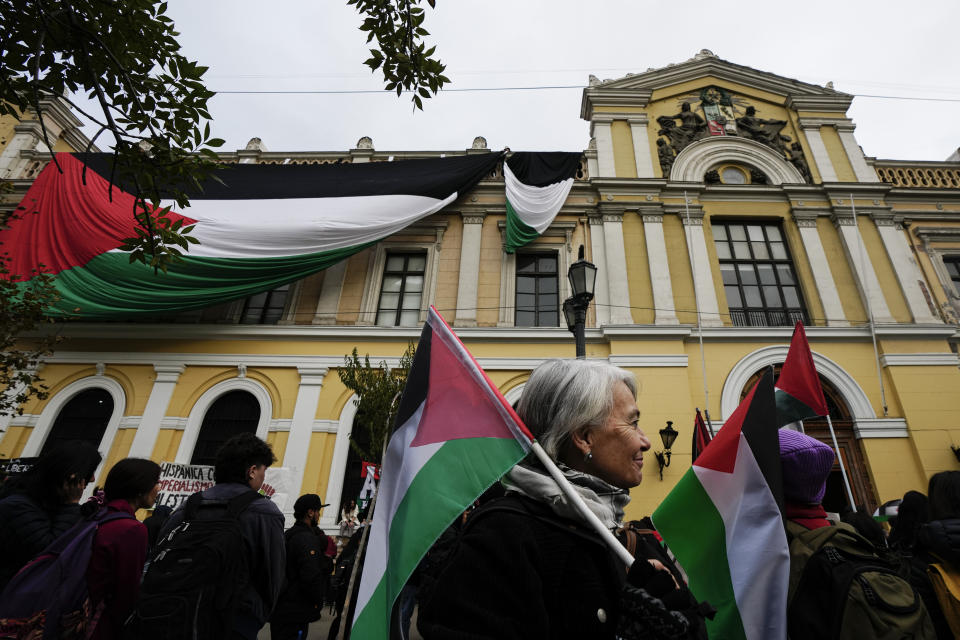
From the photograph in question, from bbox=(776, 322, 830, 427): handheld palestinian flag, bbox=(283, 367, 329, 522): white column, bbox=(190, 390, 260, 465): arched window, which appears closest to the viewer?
bbox=(776, 322, 830, 427): handheld palestinian flag

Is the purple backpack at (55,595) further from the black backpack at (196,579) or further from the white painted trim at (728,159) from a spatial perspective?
the white painted trim at (728,159)

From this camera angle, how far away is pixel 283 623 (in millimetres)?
3773

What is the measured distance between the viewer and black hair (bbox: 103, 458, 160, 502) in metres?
2.66

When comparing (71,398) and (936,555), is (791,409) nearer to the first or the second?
(936,555)

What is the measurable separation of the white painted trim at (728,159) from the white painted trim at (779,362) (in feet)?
16.5

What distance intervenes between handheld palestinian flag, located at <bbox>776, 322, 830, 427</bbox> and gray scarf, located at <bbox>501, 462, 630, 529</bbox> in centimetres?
313

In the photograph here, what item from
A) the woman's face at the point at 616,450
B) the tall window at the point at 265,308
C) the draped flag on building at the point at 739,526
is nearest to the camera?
the woman's face at the point at 616,450

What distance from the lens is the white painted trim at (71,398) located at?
1009cm

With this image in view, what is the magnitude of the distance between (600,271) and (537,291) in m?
1.59

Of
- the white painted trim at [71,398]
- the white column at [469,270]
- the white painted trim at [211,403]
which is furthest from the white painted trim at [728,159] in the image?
the white painted trim at [71,398]

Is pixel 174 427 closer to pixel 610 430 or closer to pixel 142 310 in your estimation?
pixel 142 310

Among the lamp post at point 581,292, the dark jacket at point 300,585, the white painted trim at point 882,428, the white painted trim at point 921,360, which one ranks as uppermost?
the white painted trim at point 921,360

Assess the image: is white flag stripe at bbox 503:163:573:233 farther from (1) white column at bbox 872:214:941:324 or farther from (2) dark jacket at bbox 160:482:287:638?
(2) dark jacket at bbox 160:482:287:638

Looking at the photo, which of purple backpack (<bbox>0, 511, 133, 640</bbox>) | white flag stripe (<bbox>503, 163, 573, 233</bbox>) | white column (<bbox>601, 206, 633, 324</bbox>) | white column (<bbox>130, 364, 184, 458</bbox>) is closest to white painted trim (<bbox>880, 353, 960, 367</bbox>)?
white column (<bbox>601, 206, 633, 324</bbox>)
